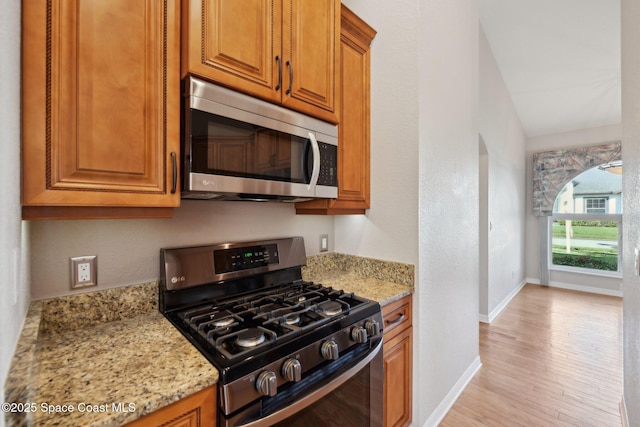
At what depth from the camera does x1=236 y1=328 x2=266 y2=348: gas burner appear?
0.90 metres

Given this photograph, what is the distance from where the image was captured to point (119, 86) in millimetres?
898

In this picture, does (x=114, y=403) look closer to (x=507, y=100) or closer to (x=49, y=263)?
(x=49, y=263)

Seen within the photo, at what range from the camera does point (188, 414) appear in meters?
0.75

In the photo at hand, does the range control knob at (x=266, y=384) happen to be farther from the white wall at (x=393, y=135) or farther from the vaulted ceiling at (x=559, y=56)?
the vaulted ceiling at (x=559, y=56)

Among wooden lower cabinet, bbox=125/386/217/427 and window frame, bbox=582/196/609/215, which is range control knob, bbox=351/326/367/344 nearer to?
wooden lower cabinet, bbox=125/386/217/427

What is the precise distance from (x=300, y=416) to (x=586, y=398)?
2.37 meters

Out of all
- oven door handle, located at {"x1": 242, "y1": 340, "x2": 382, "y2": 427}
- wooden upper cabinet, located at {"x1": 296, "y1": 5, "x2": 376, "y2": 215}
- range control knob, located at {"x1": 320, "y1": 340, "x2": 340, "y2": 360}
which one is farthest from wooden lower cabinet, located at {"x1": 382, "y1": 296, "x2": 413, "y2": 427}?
wooden upper cabinet, located at {"x1": 296, "y1": 5, "x2": 376, "y2": 215}

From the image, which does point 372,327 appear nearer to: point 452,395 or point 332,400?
point 332,400

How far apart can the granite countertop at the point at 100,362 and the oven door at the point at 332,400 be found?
0.20 meters

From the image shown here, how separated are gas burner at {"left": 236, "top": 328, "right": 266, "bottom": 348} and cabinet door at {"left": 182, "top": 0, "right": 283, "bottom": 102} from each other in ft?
3.07

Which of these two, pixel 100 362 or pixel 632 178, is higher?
pixel 632 178

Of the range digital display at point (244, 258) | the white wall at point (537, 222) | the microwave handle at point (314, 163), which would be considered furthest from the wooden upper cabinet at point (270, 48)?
the white wall at point (537, 222)

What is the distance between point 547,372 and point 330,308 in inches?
93.0

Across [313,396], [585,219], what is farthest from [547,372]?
[585,219]
